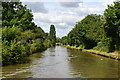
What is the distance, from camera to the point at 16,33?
98.2ft

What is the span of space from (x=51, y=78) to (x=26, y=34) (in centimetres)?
2872

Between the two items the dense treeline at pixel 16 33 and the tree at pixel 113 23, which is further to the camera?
the tree at pixel 113 23

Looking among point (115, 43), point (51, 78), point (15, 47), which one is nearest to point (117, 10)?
point (115, 43)

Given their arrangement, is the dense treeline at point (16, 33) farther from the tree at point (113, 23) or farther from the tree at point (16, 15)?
the tree at point (113, 23)

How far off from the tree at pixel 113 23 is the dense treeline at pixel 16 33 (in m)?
15.7

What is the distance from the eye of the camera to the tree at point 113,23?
33812mm

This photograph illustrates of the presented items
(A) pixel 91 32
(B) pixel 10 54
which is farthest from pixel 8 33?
(A) pixel 91 32

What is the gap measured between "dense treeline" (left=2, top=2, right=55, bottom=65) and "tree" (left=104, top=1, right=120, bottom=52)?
15714 mm

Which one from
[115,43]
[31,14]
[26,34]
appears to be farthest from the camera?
[31,14]

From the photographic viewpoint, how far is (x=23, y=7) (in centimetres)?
4928

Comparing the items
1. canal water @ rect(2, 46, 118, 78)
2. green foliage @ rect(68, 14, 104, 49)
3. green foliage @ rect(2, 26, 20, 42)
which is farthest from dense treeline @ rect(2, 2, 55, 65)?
green foliage @ rect(68, 14, 104, 49)

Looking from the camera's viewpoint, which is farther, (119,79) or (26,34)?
(26,34)

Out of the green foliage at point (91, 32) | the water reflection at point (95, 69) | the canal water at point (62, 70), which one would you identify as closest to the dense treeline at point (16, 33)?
the canal water at point (62, 70)

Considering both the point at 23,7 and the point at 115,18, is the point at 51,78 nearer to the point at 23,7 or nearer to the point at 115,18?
the point at 115,18
